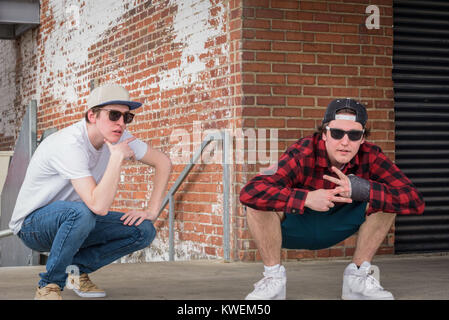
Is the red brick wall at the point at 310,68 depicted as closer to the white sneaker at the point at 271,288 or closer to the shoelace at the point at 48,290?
the white sneaker at the point at 271,288

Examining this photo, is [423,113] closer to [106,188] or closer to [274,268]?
[274,268]

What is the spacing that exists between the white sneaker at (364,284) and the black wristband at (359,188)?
42 centimetres

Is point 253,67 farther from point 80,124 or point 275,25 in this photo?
point 80,124

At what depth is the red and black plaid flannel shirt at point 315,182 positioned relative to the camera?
3.95 metres

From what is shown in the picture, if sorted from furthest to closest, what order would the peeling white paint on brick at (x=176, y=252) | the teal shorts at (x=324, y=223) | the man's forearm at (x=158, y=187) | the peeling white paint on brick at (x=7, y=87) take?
the peeling white paint on brick at (x=7, y=87), the peeling white paint on brick at (x=176, y=252), the man's forearm at (x=158, y=187), the teal shorts at (x=324, y=223)

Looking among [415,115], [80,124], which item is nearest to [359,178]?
[80,124]

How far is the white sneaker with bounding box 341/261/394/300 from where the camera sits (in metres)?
4.14

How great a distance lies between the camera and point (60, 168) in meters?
3.88

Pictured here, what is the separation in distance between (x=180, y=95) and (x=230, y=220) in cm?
157

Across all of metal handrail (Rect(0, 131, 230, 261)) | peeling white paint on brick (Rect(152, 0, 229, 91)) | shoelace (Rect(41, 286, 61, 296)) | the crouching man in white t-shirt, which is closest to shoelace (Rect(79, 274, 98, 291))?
the crouching man in white t-shirt

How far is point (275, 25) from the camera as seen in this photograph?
632 centimetres

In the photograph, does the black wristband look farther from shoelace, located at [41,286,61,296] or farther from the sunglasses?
shoelace, located at [41,286,61,296]

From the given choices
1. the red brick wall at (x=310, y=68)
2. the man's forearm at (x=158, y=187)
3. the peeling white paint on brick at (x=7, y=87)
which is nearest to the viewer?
the man's forearm at (x=158, y=187)

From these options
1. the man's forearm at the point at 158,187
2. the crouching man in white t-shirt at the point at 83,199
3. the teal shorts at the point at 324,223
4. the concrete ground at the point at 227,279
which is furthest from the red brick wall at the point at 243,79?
the crouching man in white t-shirt at the point at 83,199
